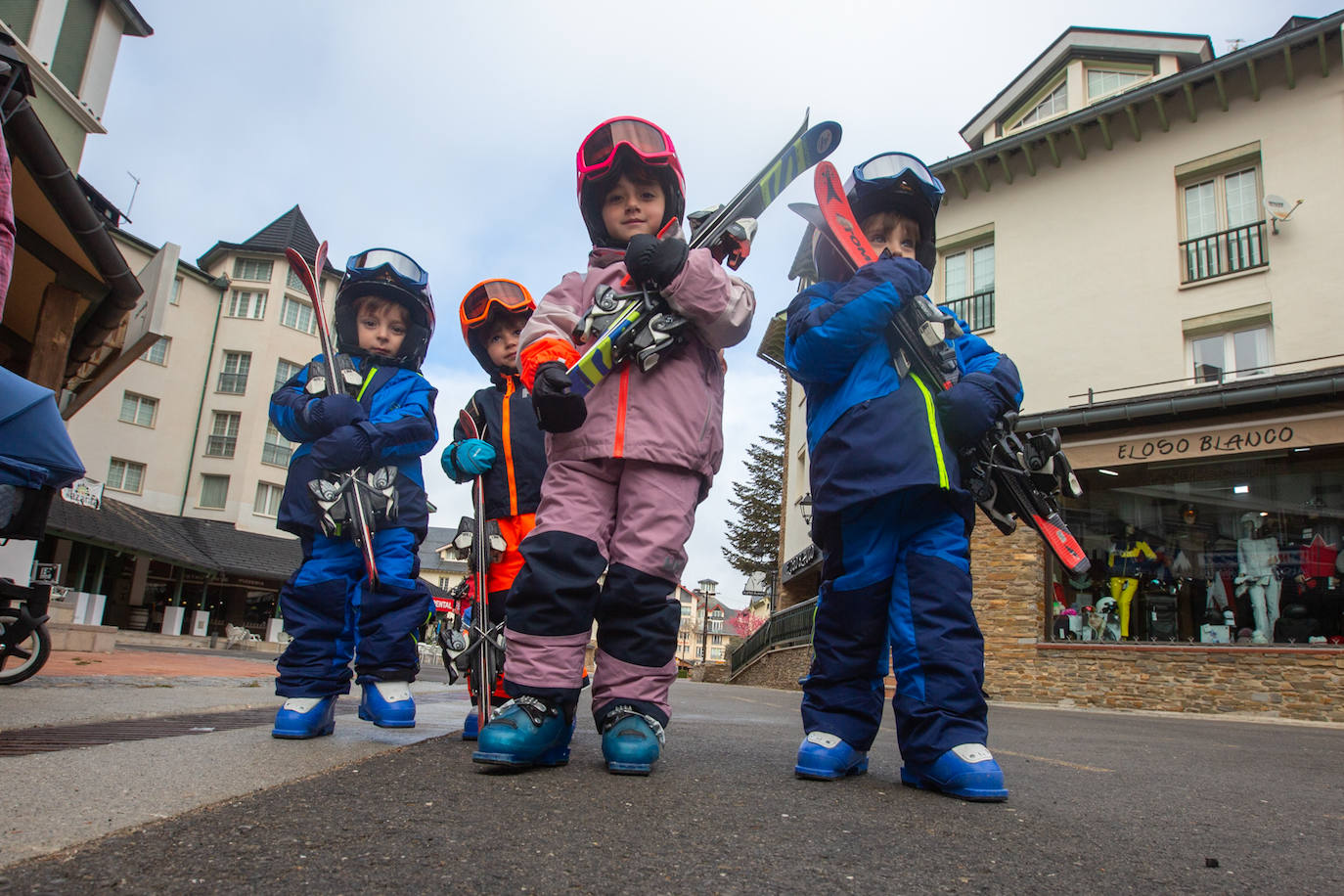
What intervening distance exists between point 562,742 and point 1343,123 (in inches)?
531

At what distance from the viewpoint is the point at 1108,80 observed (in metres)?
15.0

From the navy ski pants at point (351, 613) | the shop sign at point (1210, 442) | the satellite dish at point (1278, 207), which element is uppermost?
the satellite dish at point (1278, 207)

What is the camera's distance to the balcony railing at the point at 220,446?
31.7 meters

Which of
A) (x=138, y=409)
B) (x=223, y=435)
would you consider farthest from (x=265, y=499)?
(x=138, y=409)

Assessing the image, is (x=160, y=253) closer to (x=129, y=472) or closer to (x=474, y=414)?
(x=474, y=414)

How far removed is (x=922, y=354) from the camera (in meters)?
2.54

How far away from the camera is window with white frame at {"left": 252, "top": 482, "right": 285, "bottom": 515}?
31.9m

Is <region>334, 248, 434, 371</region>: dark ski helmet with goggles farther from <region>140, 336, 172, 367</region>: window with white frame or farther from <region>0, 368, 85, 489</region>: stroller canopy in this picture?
<region>140, 336, 172, 367</region>: window with white frame

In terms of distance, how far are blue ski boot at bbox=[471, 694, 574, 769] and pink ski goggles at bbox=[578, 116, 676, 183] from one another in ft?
5.37

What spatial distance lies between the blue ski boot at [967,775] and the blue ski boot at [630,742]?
66cm

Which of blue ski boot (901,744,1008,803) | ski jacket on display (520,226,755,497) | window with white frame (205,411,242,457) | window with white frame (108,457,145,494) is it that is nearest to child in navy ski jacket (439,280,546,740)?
ski jacket on display (520,226,755,497)

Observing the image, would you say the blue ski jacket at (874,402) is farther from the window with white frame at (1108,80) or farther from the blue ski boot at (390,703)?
the window with white frame at (1108,80)

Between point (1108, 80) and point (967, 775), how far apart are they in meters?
16.1

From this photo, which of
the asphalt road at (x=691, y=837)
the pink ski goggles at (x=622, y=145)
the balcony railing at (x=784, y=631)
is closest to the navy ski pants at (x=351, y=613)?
the asphalt road at (x=691, y=837)
